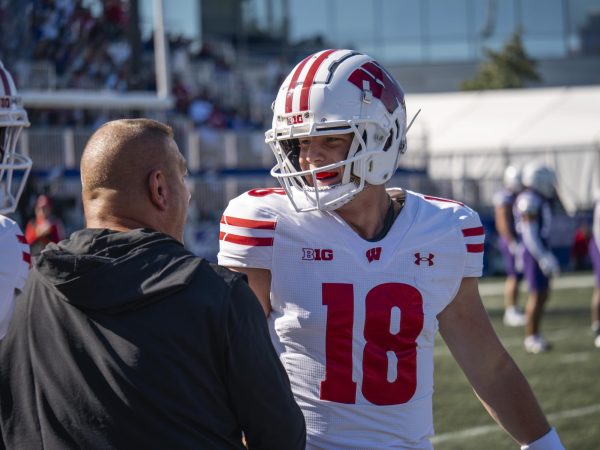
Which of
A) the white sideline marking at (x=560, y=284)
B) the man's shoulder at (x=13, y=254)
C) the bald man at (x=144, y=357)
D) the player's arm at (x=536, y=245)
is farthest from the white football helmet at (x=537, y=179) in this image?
the bald man at (x=144, y=357)

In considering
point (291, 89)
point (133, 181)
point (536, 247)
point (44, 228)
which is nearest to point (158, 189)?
point (133, 181)

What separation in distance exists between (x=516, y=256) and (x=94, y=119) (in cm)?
813

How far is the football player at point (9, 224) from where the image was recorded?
2.34 m

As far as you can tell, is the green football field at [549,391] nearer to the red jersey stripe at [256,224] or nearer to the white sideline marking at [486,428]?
the white sideline marking at [486,428]

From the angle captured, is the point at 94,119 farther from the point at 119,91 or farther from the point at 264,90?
the point at 264,90

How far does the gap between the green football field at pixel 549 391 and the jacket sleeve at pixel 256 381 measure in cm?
368

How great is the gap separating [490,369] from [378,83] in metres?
0.86

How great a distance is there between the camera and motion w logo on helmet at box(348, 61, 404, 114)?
2.72 metres

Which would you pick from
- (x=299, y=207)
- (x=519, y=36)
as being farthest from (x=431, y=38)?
(x=299, y=207)

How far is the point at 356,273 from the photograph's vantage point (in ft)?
8.70

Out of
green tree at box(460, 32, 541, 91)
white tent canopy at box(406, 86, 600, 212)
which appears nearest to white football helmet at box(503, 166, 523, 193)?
white tent canopy at box(406, 86, 600, 212)

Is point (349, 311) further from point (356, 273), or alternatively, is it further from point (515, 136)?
point (515, 136)

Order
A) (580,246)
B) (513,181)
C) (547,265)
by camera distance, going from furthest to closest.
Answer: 1. (580,246)
2. (513,181)
3. (547,265)

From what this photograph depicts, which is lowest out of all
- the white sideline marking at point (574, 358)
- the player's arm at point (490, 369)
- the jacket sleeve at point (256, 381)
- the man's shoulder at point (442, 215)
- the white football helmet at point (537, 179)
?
the white sideline marking at point (574, 358)
